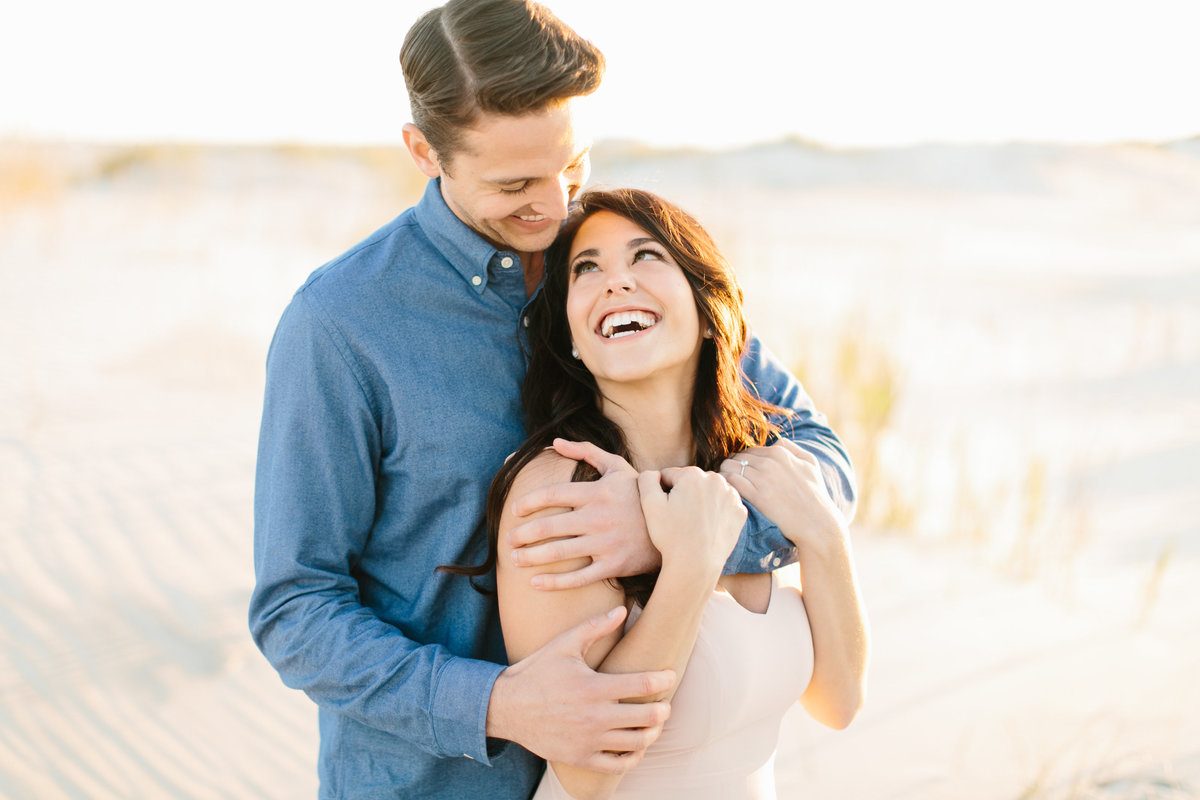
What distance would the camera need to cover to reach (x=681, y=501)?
1790 mm

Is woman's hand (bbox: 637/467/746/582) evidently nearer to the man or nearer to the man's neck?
the man

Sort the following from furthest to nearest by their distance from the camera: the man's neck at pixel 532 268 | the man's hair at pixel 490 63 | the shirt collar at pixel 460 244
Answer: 1. the man's neck at pixel 532 268
2. the shirt collar at pixel 460 244
3. the man's hair at pixel 490 63

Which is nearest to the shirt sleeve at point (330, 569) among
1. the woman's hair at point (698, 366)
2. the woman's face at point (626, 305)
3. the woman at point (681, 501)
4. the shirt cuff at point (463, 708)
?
the shirt cuff at point (463, 708)

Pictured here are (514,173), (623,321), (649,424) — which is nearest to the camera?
(514,173)

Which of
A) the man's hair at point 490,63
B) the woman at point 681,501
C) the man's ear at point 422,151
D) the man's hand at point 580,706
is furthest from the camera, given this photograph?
the man's ear at point 422,151

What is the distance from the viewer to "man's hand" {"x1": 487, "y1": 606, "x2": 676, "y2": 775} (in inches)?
65.4

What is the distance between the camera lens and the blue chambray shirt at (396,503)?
1.78 metres

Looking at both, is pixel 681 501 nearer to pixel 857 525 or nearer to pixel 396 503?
pixel 396 503

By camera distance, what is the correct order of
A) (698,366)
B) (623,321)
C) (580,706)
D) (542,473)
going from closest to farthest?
(580,706), (542,473), (623,321), (698,366)

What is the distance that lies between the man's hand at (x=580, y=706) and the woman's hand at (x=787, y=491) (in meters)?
0.45

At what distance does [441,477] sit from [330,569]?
29 centimetres

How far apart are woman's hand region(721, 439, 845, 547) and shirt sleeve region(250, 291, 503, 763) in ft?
2.19

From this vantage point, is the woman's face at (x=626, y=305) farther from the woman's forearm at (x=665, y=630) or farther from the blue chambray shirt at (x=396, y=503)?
the woman's forearm at (x=665, y=630)

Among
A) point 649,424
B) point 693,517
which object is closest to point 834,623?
point 693,517
